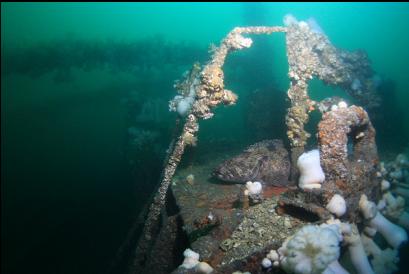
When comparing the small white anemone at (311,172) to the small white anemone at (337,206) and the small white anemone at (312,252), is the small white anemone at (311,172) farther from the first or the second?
the small white anemone at (312,252)

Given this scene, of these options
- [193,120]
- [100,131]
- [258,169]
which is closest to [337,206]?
[258,169]

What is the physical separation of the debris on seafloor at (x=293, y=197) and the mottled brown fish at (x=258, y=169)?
0.02 meters

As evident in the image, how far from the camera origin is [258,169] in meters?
6.42

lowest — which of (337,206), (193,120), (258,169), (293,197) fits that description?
(258,169)

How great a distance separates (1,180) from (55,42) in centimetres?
913

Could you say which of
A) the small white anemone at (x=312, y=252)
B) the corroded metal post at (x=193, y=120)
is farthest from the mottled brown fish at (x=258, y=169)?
the small white anemone at (x=312, y=252)

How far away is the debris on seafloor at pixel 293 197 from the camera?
400 cm

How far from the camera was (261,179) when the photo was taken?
21.1 ft

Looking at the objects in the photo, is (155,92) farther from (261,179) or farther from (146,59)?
(261,179)

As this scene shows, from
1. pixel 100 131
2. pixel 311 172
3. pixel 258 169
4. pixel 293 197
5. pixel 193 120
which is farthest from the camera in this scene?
pixel 100 131

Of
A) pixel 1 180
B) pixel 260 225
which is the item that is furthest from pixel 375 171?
pixel 1 180

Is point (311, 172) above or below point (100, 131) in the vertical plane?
above

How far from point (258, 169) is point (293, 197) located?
1.33 metres

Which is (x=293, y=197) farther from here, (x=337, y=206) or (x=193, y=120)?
(x=193, y=120)
